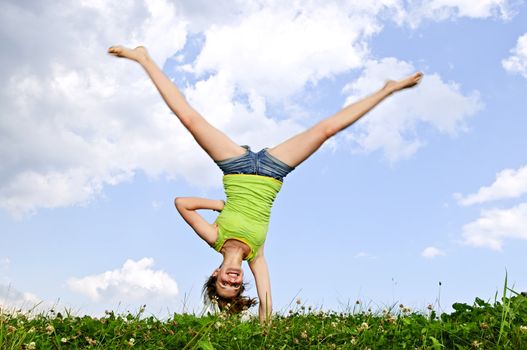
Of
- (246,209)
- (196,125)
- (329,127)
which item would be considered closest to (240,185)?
(246,209)

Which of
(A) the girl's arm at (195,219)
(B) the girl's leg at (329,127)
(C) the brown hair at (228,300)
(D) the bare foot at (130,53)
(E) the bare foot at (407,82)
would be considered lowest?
(C) the brown hair at (228,300)

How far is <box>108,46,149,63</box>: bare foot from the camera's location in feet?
34.2

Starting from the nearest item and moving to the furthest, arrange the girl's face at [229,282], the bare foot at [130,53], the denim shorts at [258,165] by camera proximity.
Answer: the girl's face at [229,282] < the denim shorts at [258,165] < the bare foot at [130,53]

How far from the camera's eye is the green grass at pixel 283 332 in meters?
6.73

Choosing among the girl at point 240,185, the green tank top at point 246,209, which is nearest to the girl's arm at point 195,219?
the girl at point 240,185

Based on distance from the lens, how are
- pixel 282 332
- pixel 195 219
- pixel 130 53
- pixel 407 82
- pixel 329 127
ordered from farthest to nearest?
pixel 130 53 < pixel 195 219 < pixel 407 82 < pixel 329 127 < pixel 282 332

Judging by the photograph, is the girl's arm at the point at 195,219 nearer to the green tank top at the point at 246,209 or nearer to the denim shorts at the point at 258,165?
the green tank top at the point at 246,209

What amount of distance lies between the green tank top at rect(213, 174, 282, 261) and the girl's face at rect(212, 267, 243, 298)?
0.39 meters

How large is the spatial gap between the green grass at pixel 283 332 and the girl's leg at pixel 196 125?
284 cm

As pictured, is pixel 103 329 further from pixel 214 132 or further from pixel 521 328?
pixel 521 328

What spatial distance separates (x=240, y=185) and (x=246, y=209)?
1.28ft

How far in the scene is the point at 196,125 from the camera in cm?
1001

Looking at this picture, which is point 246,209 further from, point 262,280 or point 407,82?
point 407,82

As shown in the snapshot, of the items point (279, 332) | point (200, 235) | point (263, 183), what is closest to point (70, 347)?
point (279, 332)
